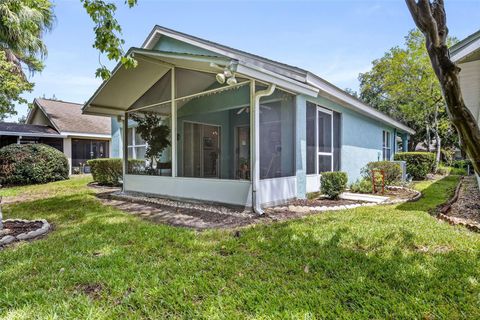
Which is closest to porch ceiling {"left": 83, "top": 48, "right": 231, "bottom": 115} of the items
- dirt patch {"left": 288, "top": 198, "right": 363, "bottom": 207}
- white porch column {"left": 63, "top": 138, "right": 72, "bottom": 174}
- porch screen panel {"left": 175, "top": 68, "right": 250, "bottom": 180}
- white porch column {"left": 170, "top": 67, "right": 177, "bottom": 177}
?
porch screen panel {"left": 175, "top": 68, "right": 250, "bottom": 180}

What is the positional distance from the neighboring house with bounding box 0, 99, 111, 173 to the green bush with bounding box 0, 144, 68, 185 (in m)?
5.14

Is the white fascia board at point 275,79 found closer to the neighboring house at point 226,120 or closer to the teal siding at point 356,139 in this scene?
the neighboring house at point 226,120

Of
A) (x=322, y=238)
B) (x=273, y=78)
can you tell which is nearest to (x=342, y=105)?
(x=273, y=78)

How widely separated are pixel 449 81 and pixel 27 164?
15235 mm

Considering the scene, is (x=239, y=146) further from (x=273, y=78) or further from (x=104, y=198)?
(x=104, y=198)

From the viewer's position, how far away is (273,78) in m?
5.83

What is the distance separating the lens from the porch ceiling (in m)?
6.85

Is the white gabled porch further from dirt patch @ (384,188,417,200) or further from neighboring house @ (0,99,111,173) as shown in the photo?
neighboring house @ (0,99,111,173)

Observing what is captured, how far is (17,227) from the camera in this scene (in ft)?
17.1

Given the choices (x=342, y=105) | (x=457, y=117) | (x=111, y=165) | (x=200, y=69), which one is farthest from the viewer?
(x=111, y=165)

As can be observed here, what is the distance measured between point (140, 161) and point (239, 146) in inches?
160

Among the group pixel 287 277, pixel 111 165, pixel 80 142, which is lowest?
pixel 287 277

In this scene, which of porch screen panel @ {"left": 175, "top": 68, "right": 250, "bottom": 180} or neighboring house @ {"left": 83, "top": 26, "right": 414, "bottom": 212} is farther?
porch screen panel @ {"left": 175, "top": 68, "right": 250, "bottom": 180}

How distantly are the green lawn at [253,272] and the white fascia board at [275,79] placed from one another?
2950 mm
